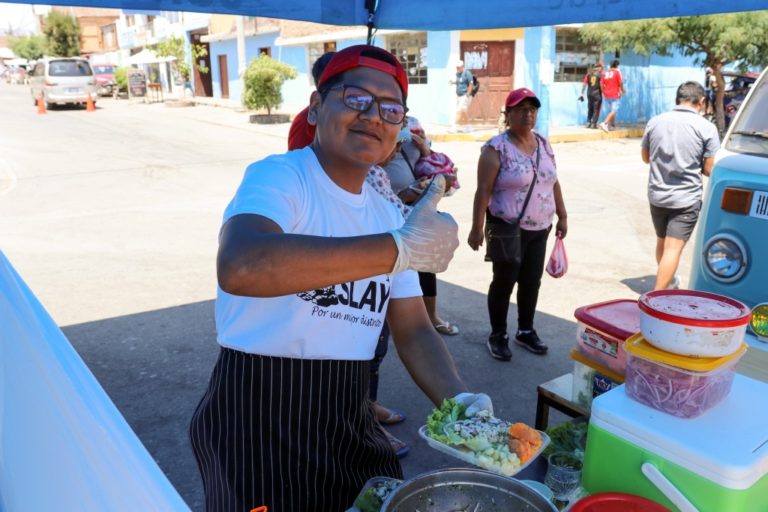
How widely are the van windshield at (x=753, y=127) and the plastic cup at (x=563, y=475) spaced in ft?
6.96

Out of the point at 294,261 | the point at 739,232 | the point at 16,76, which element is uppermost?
the point at 16,76

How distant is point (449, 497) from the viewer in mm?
1474

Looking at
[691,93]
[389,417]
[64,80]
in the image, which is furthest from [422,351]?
[64,80]

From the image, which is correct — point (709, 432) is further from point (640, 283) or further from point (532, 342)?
point (640, 283)

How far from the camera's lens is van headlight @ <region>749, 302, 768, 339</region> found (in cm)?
266

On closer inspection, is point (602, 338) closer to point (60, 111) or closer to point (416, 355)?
point (416, 355)

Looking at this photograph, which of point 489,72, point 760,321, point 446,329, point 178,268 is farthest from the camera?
point 489,72

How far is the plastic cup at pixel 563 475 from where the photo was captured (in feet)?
5.89

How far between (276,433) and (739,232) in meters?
2.38

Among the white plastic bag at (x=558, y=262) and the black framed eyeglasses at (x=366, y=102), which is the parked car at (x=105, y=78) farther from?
the black framed eyeglasses at (x=366, y=102)

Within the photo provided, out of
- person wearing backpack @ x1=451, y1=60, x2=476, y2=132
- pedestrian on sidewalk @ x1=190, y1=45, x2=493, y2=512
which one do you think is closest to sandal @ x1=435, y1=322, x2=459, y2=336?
pedestrian on sidewalk @ x1=190, y1=45, x2=493, y2=512

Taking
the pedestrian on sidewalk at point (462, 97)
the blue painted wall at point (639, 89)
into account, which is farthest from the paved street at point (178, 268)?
the blue painted wall at point (639, 89)

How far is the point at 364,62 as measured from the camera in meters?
1.66

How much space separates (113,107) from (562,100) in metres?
20.2
